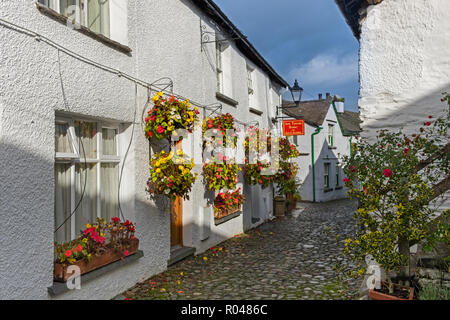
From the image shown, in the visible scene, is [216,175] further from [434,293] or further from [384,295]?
[434,293]

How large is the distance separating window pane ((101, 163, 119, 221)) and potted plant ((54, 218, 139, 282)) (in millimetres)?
158

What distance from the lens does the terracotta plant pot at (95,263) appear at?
4145mm

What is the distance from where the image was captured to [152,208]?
6102mm

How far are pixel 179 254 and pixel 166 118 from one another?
9.03 feet

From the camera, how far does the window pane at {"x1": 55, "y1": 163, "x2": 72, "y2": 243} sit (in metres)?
4.46

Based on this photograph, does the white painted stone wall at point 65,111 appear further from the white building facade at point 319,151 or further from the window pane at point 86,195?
the white building facade at point 319,151

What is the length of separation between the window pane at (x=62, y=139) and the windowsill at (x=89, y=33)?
3.99 feet

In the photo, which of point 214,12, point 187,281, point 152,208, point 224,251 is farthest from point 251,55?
point 187,281

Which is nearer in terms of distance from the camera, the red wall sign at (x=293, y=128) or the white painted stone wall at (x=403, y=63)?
the white painted stone wall at (x=403, y=63)

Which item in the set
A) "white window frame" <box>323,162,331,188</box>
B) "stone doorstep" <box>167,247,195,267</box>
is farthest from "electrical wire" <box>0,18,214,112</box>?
"white window frame" <box>323,162,331,188</box>

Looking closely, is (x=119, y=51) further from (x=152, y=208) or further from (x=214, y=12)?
(x=214, y=12)

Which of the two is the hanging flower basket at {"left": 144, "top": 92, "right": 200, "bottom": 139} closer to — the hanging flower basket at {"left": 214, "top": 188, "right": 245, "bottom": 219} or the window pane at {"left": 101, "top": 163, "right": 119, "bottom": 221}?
the window pane at {"left": 101, "top": 163, "right": 119, "bottom": 221}

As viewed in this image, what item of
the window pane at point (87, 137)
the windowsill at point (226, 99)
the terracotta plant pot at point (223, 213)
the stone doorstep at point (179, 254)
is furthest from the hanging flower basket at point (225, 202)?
the window pane at point (87, 137)

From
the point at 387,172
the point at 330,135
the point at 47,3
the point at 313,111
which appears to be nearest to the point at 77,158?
the point at 47,3
